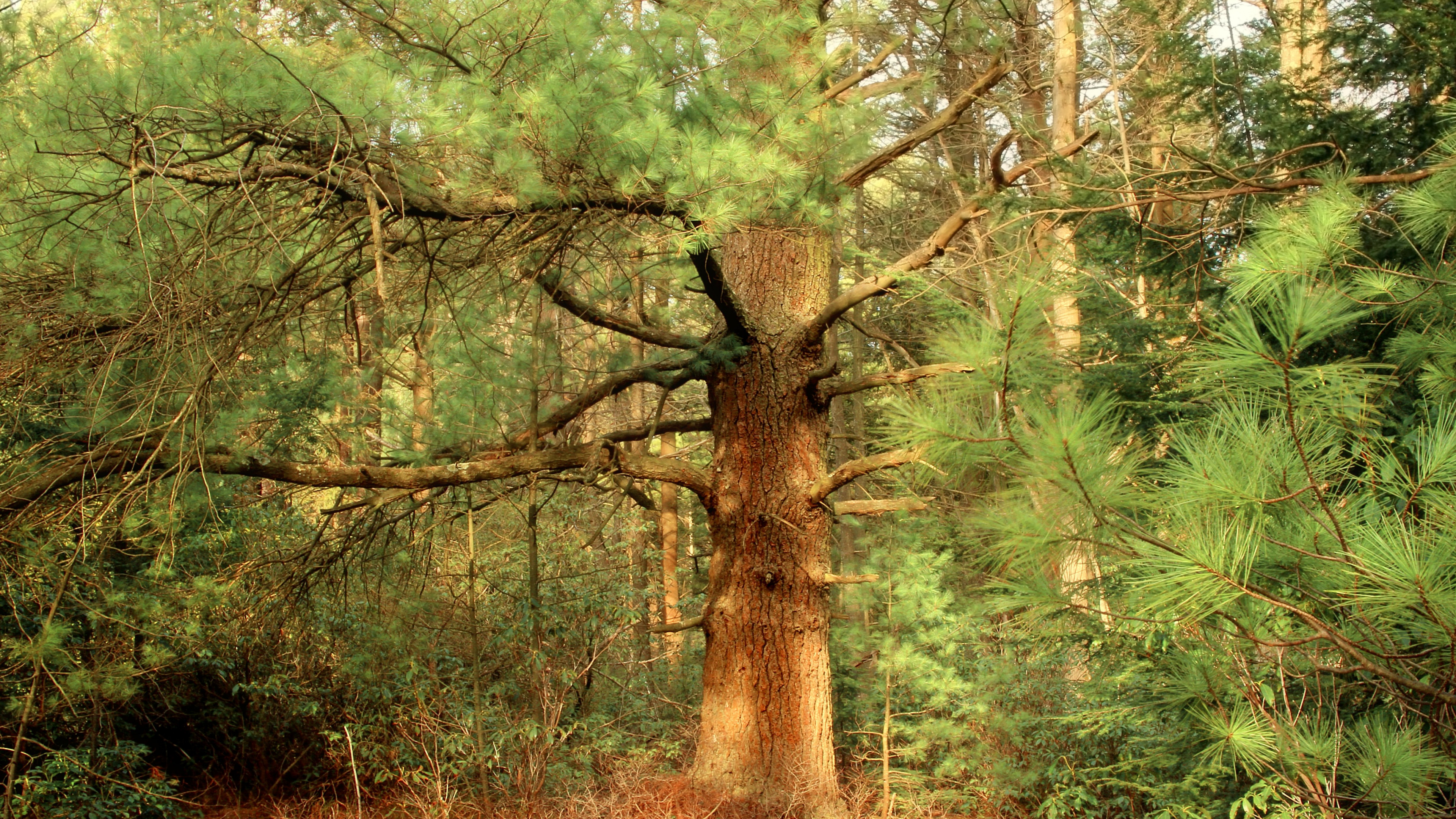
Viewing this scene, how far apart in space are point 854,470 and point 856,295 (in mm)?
1013

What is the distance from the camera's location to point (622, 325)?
5.91 m

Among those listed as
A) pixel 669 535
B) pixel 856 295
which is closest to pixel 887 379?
pixel 856 295

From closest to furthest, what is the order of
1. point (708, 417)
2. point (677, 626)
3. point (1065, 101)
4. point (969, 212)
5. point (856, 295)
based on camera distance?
point (969, 212)
point (856, 295)
point (677, 626)
point (708, 417)
point (1065, 101)

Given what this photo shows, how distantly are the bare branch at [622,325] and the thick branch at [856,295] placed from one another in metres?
0.78

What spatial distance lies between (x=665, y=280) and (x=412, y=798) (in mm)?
3807

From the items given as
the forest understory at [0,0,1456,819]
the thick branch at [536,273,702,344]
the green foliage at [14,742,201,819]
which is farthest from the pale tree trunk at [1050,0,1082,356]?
the green foliage at [14,742,201,819]

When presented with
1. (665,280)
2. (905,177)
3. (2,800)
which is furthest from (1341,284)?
(905,177)

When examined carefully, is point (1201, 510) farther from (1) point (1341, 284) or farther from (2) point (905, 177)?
(2) point (905, 177)

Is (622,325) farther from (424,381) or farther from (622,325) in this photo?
(424,381)

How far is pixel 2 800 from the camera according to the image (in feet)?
17.6

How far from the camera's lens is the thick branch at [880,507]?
555 centimetres

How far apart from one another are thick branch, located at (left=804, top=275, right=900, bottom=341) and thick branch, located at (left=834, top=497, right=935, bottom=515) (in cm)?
109

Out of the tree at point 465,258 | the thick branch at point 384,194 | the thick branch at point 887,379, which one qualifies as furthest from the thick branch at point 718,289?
the thick branch at point 887,379

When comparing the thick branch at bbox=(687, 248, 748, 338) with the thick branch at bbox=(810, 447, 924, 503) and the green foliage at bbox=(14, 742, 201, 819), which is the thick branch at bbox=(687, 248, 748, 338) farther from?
the green foliage at bbox=(14, 742, 201, 819)
